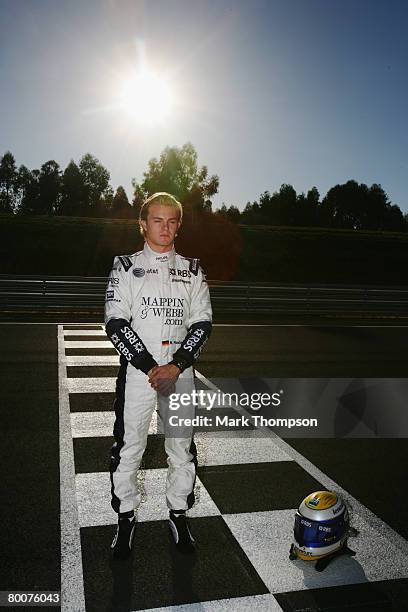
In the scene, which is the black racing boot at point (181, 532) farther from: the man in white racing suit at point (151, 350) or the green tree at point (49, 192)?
the green tree at point (49, 192)

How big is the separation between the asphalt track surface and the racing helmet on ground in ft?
0.74

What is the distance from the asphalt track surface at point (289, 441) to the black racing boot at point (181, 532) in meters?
0.64

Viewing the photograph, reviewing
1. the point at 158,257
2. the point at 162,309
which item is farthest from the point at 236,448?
the point at 158,257

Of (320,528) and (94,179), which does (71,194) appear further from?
(320,528)

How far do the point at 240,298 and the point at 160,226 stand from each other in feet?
49.5

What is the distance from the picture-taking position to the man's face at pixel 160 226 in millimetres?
3555

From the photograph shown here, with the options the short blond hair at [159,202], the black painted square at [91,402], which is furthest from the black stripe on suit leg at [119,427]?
the black painted square at [91,402]

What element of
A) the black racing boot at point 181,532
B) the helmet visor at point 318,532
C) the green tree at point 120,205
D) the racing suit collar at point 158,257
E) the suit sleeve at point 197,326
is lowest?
the black racing boot at point 181,532

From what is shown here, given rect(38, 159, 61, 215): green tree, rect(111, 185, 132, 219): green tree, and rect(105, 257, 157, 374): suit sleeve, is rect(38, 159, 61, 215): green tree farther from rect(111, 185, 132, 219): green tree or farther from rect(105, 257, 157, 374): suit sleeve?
rect(105, 257, 157, 374): suit sleeve

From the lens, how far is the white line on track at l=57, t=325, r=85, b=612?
10.0ft

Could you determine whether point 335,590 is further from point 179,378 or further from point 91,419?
point 91,419

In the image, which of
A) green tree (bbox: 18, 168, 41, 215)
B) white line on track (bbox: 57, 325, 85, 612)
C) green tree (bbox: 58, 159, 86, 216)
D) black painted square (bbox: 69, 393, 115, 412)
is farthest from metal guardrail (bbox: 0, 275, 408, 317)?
green tree (bbox: 18, 168, 41, 215)

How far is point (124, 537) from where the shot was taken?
3490 mm

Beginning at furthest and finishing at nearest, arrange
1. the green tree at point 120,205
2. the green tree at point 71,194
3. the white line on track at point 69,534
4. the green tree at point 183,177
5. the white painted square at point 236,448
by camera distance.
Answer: the green tree at point 71,194 < the green tree at point 120,205 < the green tree at point 183,177 < the white painted square at point 236,448 < the white line on track at point 69,534
